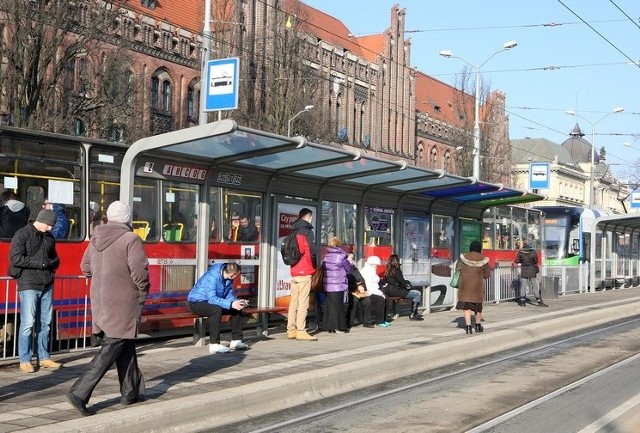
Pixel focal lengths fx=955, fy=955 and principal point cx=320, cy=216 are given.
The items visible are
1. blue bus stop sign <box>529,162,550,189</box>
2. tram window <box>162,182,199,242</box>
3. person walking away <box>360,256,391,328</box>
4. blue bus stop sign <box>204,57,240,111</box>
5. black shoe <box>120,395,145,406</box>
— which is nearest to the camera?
black shoe <box>120,395,145,406</box>

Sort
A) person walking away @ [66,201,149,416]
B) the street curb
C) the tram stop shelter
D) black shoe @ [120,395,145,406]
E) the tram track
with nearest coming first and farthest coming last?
the street curb, person walking away @ [66,201,149,416], black shoe @ [120,395,145,406], the tram track, the tram stop shelter

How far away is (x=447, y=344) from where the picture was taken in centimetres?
1373

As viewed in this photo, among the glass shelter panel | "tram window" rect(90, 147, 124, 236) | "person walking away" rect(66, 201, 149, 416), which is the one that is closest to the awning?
the glass shelter panel

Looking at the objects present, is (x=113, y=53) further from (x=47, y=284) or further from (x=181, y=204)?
(x=47, y=284)

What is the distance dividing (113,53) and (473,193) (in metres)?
18.7

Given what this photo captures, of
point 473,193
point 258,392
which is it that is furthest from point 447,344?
point 473,193

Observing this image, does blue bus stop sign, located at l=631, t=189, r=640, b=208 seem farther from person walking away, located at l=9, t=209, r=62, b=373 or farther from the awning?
person walking away, located at l=9, t=209, r=62, b=373

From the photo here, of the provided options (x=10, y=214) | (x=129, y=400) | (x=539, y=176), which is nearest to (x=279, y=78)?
(x=539, y=176)

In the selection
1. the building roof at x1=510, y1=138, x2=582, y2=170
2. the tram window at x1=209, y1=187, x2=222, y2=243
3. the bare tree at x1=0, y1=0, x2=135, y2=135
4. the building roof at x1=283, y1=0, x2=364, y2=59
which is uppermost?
the building roof at x1=283, y1=0, x2=364, y2=59

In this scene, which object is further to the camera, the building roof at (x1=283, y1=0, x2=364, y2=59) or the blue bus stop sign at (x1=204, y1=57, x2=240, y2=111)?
the building roof at (x1=283, y1=0, x2=364, y2=59)

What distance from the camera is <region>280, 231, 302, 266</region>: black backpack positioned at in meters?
13.8

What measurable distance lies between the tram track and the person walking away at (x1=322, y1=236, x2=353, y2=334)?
8.45ft

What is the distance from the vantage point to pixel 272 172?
1464 cm

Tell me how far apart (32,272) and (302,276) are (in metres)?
4.78
